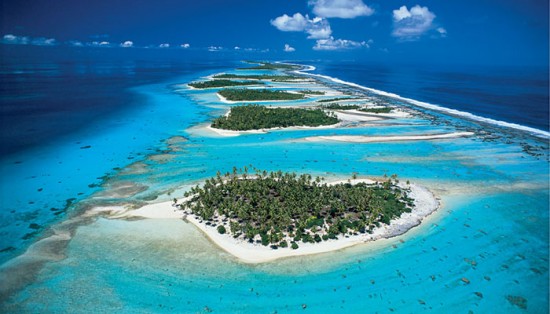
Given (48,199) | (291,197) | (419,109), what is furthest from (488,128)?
(48,199)

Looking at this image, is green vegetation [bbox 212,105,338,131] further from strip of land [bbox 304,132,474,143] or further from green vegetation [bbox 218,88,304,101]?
green vegetation [bbox 218,88,304,101]

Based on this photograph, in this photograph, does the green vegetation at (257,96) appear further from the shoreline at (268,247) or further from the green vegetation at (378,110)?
the shoreline at (268,247)

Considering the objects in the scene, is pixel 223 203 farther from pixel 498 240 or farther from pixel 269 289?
pixel 498 240

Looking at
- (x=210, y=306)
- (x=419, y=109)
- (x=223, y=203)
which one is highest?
(x=419, y=109)

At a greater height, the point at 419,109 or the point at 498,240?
the point at 419,109

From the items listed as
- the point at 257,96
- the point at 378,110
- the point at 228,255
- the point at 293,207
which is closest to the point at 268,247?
the point at 228,255

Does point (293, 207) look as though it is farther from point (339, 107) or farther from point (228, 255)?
point (339, 107)
